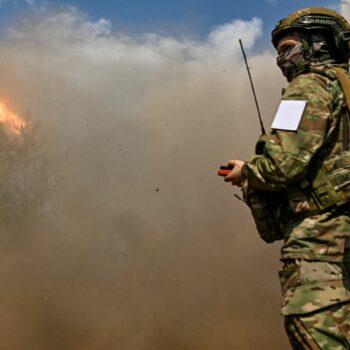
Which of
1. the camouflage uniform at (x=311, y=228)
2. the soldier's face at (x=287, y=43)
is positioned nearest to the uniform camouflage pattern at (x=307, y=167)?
the camouflage uniform at (x=311, y=228)

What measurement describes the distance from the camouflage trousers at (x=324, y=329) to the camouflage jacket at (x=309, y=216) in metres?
0.03

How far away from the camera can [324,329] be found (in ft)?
6.60

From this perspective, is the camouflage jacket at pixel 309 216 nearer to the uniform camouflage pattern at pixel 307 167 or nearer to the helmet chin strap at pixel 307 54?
the uniform camouflage pattern at pixel 307 167

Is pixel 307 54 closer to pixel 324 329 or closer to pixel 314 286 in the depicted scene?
pixel 314 286

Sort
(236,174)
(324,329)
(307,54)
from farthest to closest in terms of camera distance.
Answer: (307,54)
(236,174)
(324,329)

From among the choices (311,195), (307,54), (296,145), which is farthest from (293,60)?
(311,195)

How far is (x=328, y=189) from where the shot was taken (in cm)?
219

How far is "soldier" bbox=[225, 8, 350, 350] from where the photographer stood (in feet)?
6.74

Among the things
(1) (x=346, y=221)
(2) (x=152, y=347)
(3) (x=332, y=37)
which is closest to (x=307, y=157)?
(1) (x=346, y=221)

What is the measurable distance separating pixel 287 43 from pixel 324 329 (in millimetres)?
1365

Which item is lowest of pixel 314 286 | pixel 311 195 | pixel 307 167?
pixel 314 286

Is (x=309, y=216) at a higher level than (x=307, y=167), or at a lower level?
lower

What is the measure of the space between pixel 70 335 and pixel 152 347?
124 cm

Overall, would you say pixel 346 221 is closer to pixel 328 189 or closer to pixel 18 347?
pixel 328 189
